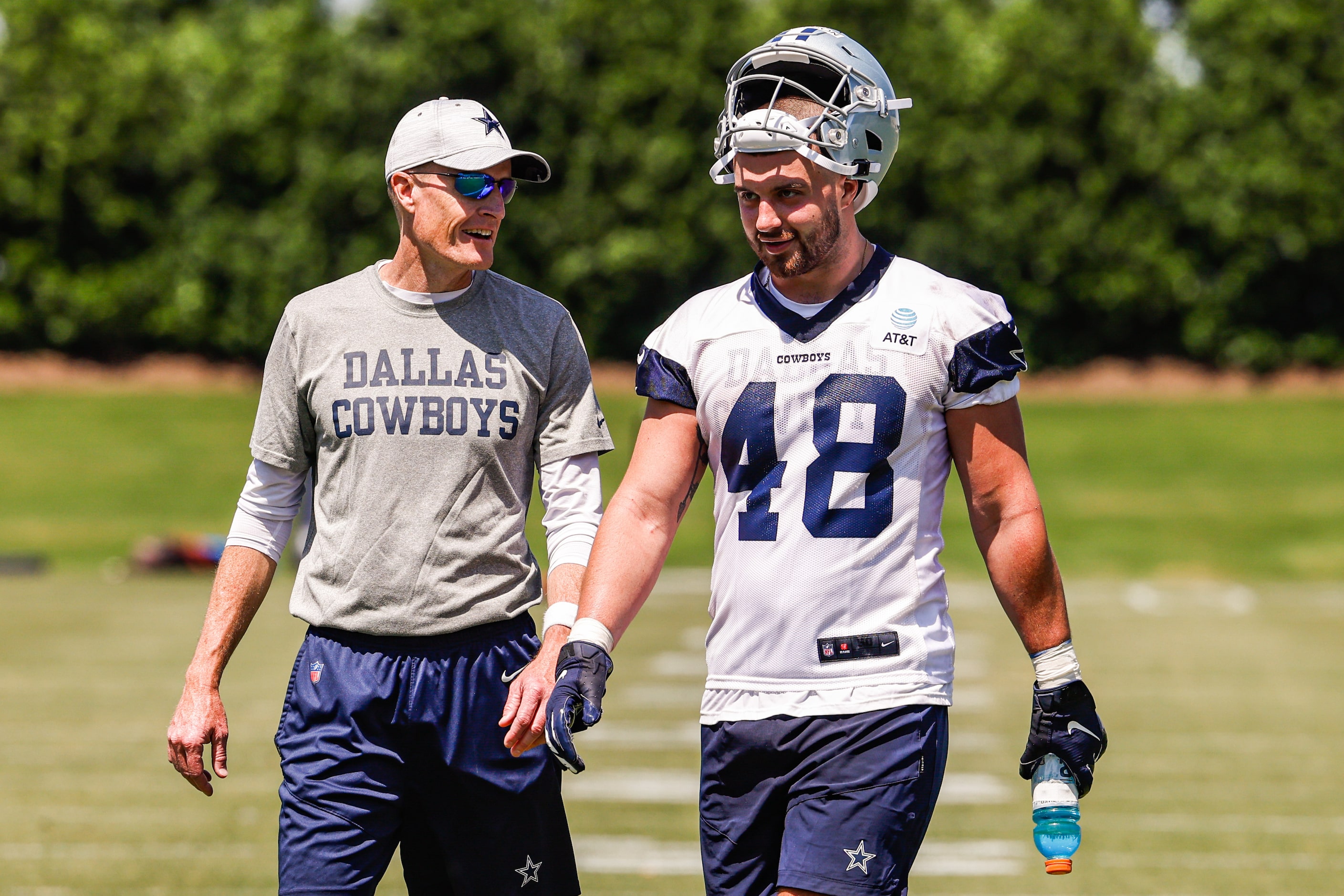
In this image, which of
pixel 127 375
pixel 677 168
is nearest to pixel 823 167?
pixel 677 168

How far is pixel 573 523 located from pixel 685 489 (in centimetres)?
35

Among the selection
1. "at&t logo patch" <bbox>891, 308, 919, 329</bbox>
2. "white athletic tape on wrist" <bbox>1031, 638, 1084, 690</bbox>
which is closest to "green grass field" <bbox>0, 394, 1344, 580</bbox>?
"white athletic tape on wrist" <bbox>1031, 638, 1084, 690</bbox>

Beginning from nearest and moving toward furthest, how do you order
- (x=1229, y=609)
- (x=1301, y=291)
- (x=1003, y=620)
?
(x=1003, y=620), (x=1229, y=609), (x=1301, y=291)

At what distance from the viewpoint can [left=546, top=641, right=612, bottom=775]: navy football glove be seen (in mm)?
3443

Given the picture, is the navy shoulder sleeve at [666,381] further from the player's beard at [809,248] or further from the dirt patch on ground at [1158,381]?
the dirt patch on ground at [1158,381]

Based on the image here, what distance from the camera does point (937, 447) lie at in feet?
11.8

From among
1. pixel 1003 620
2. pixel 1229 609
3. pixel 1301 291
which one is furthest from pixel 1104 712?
pixel 1301 291

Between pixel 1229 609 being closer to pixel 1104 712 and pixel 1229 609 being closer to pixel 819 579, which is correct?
pixel 1104 712

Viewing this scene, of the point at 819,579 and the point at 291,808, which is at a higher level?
the point at 819,579

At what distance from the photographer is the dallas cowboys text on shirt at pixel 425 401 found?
387cm

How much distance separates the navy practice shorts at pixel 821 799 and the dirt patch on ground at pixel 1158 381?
37.3 metres

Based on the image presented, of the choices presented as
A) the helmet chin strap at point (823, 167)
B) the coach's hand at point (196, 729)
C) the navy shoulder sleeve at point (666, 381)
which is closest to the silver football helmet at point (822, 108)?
the helmet chin strap at point (823, 167)

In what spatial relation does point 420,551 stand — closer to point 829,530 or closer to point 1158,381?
point 829,530

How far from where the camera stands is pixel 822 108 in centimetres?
363
